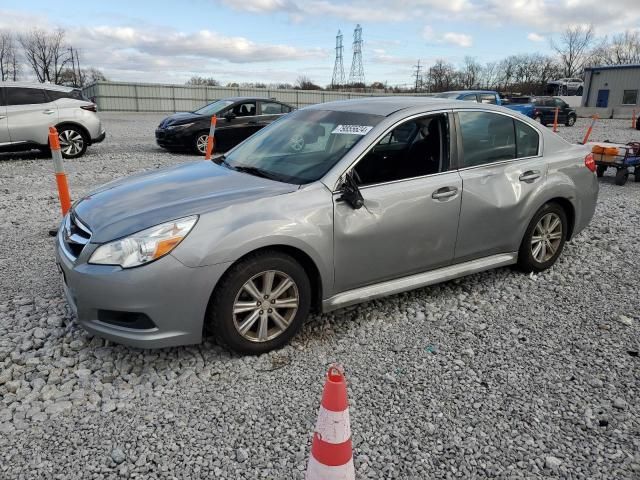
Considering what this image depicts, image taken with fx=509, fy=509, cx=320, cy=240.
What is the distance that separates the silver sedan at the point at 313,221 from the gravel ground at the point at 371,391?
293 mm

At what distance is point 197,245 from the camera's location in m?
2.99

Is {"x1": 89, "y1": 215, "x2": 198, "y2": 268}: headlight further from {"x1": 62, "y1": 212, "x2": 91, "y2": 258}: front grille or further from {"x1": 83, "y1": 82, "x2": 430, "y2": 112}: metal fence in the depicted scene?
{"x1": 83, "y1": 82, "x2": 430, "y2": 112}: metal fence

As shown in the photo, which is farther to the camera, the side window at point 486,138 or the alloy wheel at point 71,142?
the alloy wheel at point 71,142

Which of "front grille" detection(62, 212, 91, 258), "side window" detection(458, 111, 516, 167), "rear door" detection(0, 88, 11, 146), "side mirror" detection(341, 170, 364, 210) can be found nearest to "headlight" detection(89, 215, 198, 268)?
"front grille" detection(62, 212, 91, 258)

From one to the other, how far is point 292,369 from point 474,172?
216cm

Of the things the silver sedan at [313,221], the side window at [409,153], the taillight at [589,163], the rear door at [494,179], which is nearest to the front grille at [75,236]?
the silver sedan at [313,221]

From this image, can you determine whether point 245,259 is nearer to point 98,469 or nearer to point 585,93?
point 98,469

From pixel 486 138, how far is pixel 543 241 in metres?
1.23

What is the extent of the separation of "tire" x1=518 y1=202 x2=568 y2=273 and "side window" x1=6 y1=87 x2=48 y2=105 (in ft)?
36.0

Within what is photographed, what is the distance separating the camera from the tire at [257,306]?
10.2ft

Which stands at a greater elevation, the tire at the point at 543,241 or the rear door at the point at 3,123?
the rear door at the point at 3,123

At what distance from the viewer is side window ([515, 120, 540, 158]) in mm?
4555

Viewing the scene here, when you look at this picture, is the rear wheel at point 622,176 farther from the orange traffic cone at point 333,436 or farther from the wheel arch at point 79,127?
the wheel arch at point 79,127

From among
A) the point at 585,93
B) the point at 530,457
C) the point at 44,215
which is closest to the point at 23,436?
the point at 530,457
